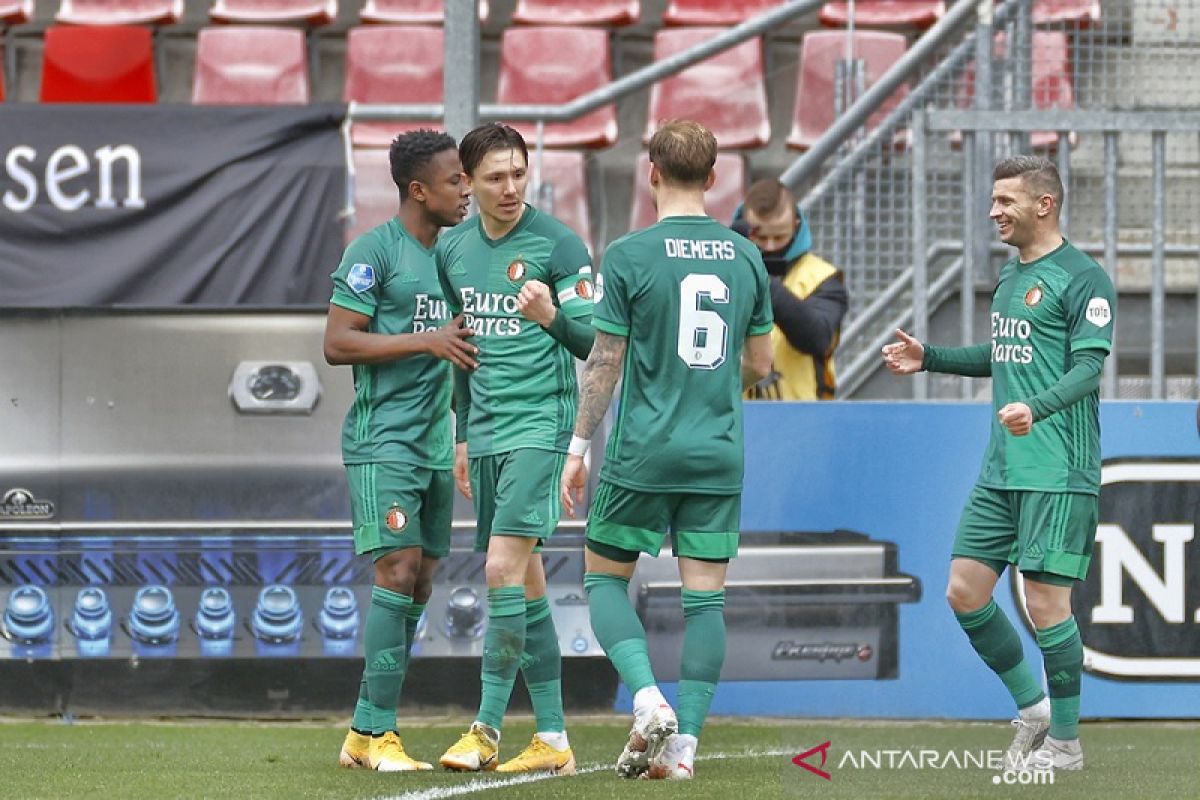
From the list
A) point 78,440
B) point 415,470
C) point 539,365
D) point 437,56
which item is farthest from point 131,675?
point 437,56

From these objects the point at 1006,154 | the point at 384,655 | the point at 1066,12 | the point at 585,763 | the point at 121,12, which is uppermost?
the point at 121,12

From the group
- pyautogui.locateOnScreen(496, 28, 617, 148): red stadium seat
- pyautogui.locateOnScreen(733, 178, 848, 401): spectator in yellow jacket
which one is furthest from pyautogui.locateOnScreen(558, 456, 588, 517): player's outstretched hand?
pyautogui.locateOnScreen(496, 28, 617, 148): red stadium seat

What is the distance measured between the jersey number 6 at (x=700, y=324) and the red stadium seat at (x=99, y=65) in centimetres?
866

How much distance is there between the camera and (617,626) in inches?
217

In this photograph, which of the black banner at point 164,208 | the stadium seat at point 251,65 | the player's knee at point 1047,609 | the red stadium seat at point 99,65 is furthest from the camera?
the stadium seat at point 251,65

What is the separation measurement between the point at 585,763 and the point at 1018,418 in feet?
5.81

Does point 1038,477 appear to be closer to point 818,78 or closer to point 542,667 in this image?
point 542,667

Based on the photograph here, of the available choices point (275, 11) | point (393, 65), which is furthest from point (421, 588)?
point (275, 11)

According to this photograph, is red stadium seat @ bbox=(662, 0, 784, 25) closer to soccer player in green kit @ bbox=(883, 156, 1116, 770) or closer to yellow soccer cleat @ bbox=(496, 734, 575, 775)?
soccer player in green kit @ bbox=(883, 156, 1116, 770)

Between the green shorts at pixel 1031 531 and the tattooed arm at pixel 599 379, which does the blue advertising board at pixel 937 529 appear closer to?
the green shorts at pixel 1031 531

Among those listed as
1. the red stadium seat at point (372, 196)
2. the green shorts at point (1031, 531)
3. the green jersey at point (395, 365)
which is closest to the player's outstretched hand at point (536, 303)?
the green jersey at point (395, 365)

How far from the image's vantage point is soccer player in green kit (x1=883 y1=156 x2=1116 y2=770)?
603cm

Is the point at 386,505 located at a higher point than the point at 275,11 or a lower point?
lower

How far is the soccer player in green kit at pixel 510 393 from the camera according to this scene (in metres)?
5.79
